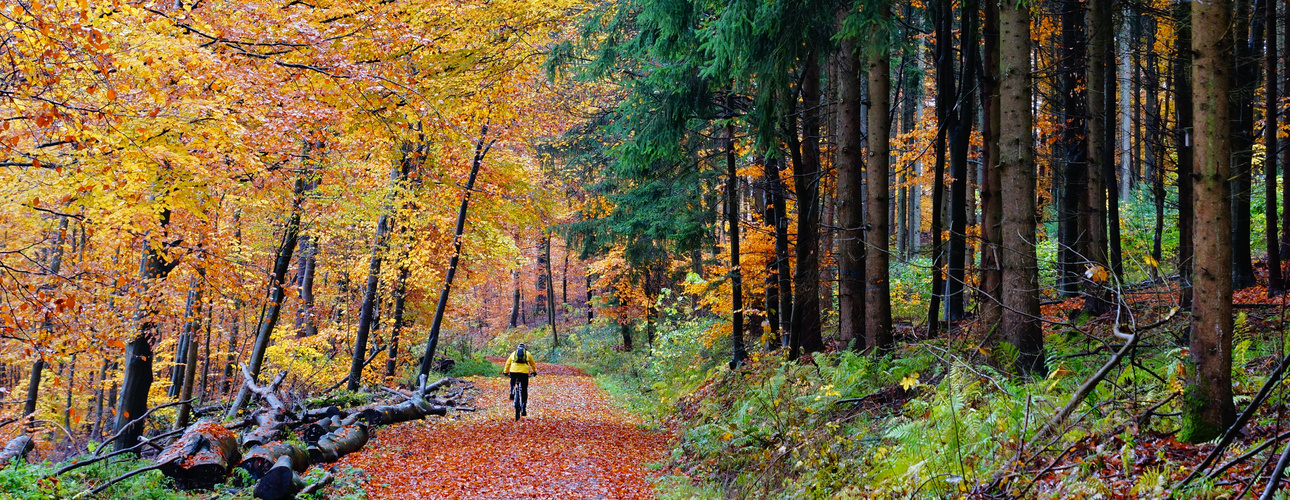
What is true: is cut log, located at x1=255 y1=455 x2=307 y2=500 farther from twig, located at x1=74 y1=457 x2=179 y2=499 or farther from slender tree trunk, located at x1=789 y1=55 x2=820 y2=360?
slender tree trunk, located at x1=789 y1=55 x2=820 y2=360

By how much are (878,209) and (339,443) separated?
7.96 meters

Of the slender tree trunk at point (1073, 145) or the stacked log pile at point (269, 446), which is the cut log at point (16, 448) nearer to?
the stacked log pile at point (269, 446)

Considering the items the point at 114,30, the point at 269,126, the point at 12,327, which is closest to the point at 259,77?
the point at 269,126

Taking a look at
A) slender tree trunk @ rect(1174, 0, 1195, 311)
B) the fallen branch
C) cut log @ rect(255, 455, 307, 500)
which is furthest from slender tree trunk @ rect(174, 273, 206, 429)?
slender tree trunk @ rect(1174, 0, 1195, 311)

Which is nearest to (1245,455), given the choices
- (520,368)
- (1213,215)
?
(1213,215)

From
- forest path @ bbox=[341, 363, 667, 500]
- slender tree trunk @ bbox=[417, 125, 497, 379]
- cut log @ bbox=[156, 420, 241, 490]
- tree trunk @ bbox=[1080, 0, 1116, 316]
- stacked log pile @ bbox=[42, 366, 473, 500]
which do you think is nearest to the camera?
stacked log pile @ bbox=[42, 366, 473, 500]

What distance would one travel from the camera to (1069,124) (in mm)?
13312

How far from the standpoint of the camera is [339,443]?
10016mm

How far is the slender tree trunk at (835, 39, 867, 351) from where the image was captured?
31.6ft

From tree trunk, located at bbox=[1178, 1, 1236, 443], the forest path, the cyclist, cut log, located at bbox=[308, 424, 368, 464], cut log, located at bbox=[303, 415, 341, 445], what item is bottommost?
the forest path

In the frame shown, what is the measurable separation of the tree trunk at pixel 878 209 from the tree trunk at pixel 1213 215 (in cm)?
515

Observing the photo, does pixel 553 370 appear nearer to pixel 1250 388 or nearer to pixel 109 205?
pixel 109 205

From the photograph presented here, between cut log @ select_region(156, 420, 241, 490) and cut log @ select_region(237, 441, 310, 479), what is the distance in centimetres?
21

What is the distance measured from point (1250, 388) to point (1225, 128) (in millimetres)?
2110
